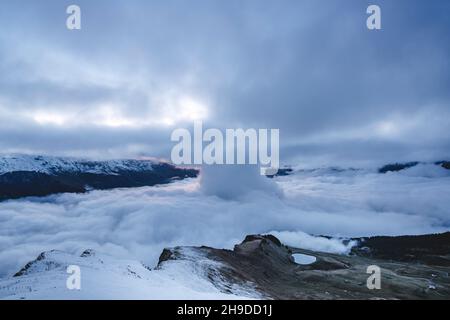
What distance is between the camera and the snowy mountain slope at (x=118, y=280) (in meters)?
22.0

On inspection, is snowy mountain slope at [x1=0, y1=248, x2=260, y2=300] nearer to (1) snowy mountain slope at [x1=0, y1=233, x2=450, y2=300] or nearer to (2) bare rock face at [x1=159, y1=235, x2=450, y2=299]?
(1) snowy mountain slope at [x1=0, y1=233, x2=450, y2=300]

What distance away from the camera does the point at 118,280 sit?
97.6 feet

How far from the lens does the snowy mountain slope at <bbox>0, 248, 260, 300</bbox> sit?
21969 mm

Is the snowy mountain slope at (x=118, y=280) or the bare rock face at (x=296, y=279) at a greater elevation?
the snowy mountain slope at (x=118, y=280)

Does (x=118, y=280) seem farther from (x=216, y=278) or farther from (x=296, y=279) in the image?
(x=296, y=279)

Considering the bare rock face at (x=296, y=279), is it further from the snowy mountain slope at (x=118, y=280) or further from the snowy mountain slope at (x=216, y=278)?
the snowy mountain slope at (x=118, y=280)

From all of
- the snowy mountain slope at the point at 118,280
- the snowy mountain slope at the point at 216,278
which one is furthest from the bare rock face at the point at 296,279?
the snowy mountain slope at the point at 118,280

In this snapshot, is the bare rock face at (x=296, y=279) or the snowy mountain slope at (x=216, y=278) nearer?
the snowy mountain slope at (x=216, y=278)

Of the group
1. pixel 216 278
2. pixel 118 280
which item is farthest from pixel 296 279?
pixel 118 280

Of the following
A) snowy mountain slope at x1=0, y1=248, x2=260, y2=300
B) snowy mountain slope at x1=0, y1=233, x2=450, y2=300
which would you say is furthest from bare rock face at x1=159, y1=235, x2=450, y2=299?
snowy mountain slope at x1=0, y1=248, x2=260, y2=300

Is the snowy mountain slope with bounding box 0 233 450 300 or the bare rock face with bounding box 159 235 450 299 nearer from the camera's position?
the snowy mountain slope with bounding box 0 233 450 300

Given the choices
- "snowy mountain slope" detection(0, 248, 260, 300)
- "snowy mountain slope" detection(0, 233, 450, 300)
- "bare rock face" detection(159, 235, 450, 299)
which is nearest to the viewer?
"snowy mountain slope" detection(0, 248, 260, 300)
